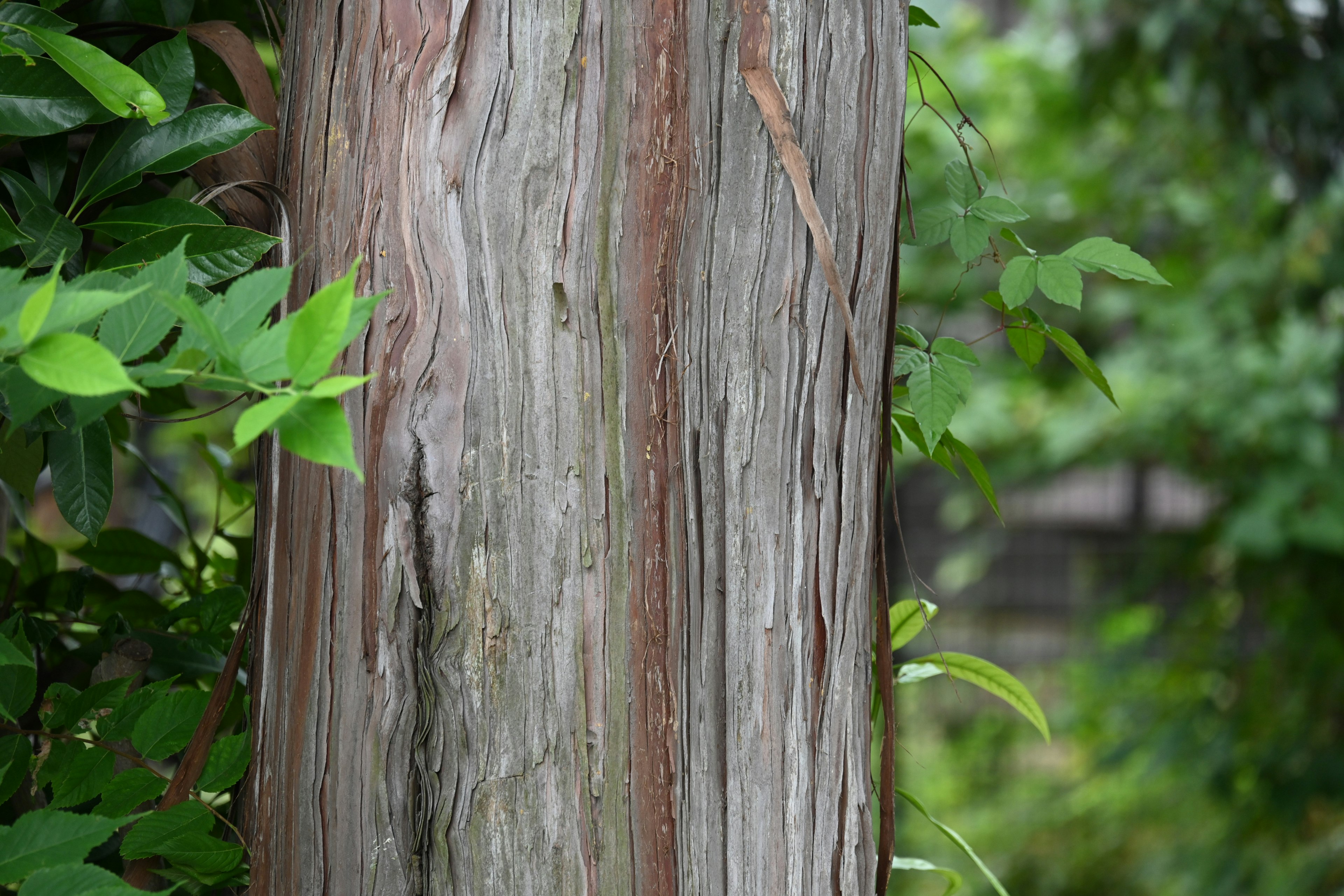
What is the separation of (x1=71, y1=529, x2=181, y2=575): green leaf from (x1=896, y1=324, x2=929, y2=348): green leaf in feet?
2.46

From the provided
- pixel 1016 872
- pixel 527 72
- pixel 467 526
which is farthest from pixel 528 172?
pixel 1016 872

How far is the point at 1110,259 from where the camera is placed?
2.40ft

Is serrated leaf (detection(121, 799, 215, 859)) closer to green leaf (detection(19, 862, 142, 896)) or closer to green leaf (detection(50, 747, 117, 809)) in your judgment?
green leaf (detection(50, 747, 117, 809))

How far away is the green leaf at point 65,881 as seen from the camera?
1.49ft

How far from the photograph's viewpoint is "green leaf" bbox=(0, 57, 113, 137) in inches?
24.0

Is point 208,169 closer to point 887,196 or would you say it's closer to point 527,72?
point 527,72

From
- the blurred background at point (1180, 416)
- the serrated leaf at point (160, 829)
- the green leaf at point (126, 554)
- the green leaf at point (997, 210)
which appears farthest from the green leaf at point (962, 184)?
the blurred background at point (1180, 416)

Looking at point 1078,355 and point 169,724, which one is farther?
point 1078,355

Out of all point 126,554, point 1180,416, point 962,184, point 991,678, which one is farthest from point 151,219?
point 1180,416

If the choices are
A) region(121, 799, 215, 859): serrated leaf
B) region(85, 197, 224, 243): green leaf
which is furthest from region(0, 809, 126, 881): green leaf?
region(85, 197, 224, 243): green leaf

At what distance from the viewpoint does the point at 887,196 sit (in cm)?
66

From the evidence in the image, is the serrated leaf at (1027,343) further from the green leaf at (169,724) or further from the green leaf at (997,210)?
the green leaf at (169,724)

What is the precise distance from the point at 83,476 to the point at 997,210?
0.67 meters

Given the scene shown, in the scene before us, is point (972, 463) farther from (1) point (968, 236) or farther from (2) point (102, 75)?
(2) point (102, 75)
